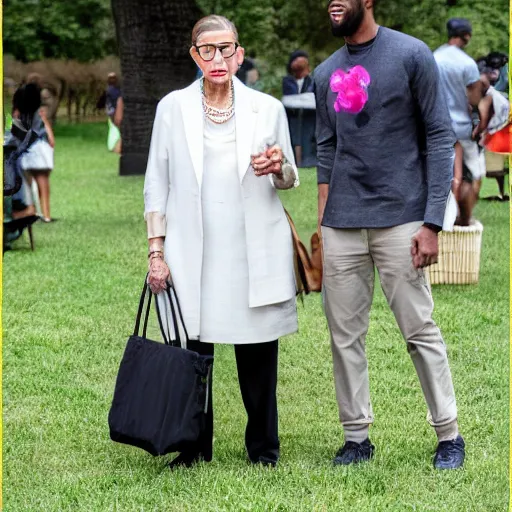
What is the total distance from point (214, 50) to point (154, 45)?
48.1ft

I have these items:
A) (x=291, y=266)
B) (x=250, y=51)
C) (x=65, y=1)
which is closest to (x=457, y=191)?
(x=291, y=266)

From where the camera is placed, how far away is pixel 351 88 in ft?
16.6

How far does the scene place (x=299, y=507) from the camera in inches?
191

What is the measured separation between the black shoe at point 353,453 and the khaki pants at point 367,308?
0.27 ft

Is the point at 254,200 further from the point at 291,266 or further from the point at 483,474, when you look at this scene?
the point at 483,474

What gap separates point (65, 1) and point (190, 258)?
37.7 m

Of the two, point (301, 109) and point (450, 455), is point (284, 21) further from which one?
point (450, 455)

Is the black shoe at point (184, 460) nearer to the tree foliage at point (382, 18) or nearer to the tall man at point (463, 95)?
the tall man at point (463, 95)

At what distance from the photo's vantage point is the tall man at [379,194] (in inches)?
198

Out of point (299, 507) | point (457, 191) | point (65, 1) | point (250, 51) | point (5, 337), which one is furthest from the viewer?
point (65, 1)

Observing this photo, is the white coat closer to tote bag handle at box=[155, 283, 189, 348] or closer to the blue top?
tote bag handle at box=[155, 283, 189, 348]

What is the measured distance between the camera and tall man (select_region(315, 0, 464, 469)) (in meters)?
5.02

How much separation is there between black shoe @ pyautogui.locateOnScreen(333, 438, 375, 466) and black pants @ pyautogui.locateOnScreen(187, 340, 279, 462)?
275 mm

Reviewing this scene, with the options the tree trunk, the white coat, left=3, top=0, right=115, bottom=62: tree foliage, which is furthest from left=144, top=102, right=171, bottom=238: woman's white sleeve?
left=3, top=0, right=115, bottom=62: tree foliage
